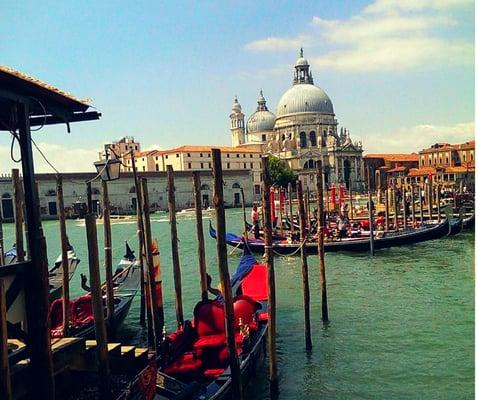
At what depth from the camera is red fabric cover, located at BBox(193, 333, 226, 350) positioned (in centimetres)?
444

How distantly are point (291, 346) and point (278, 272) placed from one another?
5.25m

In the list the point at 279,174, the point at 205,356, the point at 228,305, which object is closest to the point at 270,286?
the point at 228,305

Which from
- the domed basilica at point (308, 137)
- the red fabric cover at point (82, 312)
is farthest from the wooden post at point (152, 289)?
the domed basilica at point (308, 137)

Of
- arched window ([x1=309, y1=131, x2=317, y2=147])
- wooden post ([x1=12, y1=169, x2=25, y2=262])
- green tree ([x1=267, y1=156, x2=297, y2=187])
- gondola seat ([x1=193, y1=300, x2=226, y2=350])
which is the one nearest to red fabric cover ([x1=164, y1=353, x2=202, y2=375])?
gondola seat ([x1=193, y1=300, x2=226, y2=350])

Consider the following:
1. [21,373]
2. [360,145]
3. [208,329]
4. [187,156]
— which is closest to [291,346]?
[208,329]

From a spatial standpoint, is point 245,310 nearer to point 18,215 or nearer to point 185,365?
point 185,365

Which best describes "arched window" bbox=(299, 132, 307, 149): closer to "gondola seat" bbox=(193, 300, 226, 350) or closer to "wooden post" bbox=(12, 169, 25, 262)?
"wooden post" bbox=(12, 169, 25, 262)

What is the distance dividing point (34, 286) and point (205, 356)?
1.89 meters

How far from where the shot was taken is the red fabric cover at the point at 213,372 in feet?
13.9

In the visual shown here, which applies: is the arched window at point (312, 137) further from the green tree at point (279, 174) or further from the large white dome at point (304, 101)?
the green tree at point (279, 174)

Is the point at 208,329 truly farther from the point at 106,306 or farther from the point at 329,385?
the point at 106,306

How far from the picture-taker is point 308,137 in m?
49.7

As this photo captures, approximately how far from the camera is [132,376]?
4141 millimetres

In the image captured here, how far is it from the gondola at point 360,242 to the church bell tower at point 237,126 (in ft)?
144
